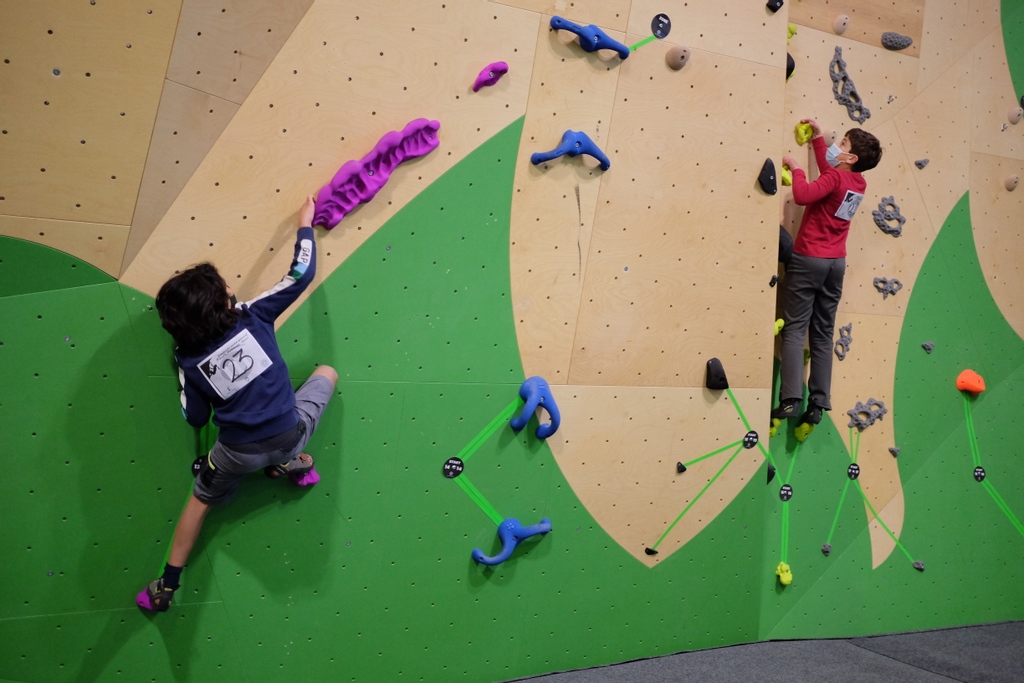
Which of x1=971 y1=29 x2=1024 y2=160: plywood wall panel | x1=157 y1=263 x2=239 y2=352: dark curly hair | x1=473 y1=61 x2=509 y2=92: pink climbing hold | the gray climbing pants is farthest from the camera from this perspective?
x1=971 y1=29 x2=1024 y2=160: plywood wall panel

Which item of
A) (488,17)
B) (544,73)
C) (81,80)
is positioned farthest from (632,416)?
(81,80)

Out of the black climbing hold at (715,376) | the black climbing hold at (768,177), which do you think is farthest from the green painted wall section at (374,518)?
the black climbing hold at (768,177)

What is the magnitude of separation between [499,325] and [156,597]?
1309 mm

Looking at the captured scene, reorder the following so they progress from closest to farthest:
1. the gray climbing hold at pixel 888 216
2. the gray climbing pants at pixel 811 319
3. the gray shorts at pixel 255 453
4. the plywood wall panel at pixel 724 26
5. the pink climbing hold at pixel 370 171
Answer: the gray shorts at pixel 255 453
the pink climbing hold at pixel 370 171
the plywood wall panel at pixel 724 26
the gray climbing pants at pixel 811 319
the gray climbing hold at pixel 888 216

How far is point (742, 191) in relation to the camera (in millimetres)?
2832

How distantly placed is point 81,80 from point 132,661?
64.3 inches

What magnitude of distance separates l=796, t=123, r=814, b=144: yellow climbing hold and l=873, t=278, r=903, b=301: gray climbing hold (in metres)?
0.72

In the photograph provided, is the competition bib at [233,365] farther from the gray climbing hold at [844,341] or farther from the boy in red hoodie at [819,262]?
the gray climbing hold at [844,341]

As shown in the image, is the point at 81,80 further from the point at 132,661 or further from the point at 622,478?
the point at 622,478

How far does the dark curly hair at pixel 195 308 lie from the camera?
1875 millimetres

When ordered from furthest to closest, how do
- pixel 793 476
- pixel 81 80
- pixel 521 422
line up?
pixel 793 476
pixel 521 422
pixel 81 80

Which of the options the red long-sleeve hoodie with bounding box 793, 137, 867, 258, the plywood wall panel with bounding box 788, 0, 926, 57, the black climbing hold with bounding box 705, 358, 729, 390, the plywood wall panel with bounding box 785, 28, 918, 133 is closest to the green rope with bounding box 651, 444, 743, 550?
the black climbing hold with bounding box 705, 358, 729, 390

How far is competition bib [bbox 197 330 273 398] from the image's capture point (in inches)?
76.4

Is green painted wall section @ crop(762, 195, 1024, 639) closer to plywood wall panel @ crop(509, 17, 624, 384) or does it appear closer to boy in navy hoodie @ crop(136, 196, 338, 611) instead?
plywood wall panel @ crop(509, 17, 624, 384)
